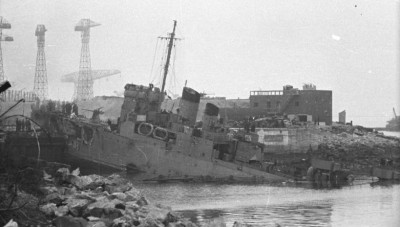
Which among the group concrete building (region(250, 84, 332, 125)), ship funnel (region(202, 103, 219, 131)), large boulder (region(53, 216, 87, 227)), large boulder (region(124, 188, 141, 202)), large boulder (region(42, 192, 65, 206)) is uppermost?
concrete building (region(250, 84, 332, 125))

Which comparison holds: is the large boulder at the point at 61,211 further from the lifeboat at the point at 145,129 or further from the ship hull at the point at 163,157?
the lifeboat at the point at 145,129

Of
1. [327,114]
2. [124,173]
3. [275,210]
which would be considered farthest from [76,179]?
[327,114]

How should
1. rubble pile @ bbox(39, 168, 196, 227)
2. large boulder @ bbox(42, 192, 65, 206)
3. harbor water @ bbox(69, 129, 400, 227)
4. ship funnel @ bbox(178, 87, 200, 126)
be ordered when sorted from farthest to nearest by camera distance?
ship funnel @ bbox(178, 87, 200, 126)
harbor water @ bbox(69, 129, 400, 227)
large boulder @ bbox(42, 192, 65, 206)
rubble pile @ bbox(39, 168, 196, 227)

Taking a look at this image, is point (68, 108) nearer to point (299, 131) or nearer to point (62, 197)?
point (299, 131)

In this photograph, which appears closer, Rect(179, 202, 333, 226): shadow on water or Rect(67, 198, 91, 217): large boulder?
Rect(67, 198, 91, 217): large boulder

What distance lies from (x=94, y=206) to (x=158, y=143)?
897 inches

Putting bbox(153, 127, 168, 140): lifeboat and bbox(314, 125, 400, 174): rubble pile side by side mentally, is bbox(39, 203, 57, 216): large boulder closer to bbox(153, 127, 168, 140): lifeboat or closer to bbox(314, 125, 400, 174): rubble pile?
bbox(153, 127, 168, 140): lifeboat

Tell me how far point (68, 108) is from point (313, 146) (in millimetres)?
21054

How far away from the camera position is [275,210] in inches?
894

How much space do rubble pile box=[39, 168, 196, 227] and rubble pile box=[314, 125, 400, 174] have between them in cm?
2839

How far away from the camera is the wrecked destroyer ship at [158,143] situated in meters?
34.9

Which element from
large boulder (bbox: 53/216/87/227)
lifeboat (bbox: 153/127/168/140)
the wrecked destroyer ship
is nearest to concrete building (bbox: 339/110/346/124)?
the wrecked destroyer ship

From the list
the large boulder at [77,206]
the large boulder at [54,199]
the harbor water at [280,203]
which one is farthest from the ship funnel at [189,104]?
the large boulder at [77,206]

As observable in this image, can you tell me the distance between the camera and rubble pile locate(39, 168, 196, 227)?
37.8 feet
